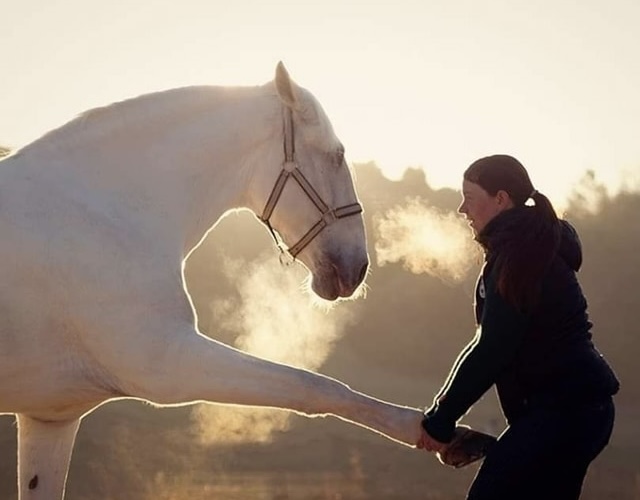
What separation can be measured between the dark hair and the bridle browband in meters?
0.80

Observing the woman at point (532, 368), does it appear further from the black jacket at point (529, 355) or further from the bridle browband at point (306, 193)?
the bridle browband at point (306, 193)

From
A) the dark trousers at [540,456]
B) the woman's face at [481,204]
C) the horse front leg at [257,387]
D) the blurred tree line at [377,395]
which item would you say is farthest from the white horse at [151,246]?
the blurred tree line at [377,395]

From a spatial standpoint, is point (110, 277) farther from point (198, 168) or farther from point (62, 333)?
point (198, 168)

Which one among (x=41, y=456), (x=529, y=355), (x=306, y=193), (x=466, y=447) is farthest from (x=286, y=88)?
(x=41, y=456)

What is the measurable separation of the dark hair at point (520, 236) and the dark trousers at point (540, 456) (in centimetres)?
41

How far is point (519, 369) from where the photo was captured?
371cm

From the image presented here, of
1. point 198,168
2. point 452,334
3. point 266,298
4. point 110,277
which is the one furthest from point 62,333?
point 452,334

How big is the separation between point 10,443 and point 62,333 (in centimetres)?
872

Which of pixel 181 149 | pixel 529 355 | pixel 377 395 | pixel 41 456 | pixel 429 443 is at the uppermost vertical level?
pixel 181 149

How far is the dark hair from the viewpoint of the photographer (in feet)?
11.8

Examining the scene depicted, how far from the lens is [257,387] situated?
390 centimetres

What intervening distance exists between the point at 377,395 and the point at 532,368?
47.2ft

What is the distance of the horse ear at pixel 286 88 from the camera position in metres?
4.51

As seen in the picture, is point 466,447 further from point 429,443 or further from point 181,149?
point 181,149
